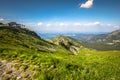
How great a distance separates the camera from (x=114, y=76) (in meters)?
20.5

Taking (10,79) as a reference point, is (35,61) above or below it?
above

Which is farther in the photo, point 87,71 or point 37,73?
point 87,71

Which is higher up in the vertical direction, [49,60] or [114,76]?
[49,60]

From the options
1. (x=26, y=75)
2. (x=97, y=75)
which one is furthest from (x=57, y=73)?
(x=97, y=75)

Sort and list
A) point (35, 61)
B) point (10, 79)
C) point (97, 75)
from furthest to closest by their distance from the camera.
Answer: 1. point (35, 61)
2. point (97, 75)
3. point (10, 79)

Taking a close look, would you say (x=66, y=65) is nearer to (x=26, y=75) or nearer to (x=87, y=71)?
(x=87, y=71)

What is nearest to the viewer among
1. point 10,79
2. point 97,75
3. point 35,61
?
point 10,79

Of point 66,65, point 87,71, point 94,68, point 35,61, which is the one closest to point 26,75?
point 35,61

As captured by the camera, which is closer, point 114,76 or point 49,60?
point 114,76

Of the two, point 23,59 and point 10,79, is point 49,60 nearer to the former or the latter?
point 23,59

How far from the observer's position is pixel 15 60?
891 inches

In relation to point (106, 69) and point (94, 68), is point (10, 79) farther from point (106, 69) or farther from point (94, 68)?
point (106, 69)

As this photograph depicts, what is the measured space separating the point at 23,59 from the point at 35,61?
7.65 ft

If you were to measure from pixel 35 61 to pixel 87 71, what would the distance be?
25.0 feet
